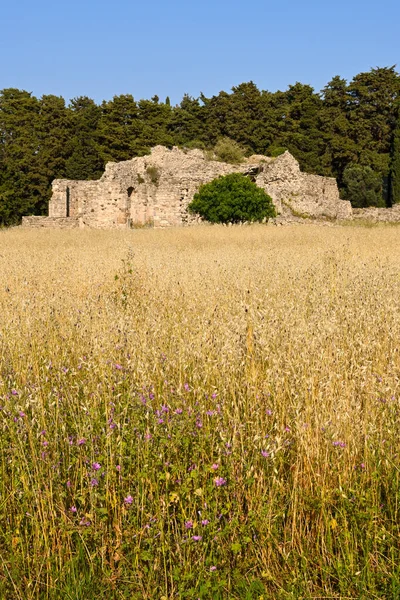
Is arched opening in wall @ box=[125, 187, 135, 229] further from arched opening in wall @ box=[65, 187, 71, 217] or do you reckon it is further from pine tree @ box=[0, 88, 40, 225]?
pine tree @ box=[0, 88, 40, 225]

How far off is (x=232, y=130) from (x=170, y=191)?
21205mm

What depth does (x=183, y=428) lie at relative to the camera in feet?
7.95

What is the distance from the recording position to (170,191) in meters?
26.7

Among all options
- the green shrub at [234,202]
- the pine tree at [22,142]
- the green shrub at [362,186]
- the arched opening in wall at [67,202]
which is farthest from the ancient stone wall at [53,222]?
the green shrub at [362,186]

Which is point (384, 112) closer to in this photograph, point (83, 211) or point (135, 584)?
point (83, 211)

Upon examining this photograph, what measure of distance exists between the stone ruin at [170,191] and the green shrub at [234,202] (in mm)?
3082

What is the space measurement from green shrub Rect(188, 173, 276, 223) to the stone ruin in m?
3.08

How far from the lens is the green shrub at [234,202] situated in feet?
69.1

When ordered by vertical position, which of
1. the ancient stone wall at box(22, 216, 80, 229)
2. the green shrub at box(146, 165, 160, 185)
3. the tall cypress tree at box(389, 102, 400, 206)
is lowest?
the ancient stone wall at box(22, 216, 80, 229)

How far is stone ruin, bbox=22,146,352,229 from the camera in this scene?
86.1ft

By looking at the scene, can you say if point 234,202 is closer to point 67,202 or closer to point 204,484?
point 67,202

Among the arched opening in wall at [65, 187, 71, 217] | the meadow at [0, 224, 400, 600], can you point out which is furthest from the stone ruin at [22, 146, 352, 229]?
the meadow at [0, 224, 400, 600]

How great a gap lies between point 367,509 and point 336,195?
1162 inches

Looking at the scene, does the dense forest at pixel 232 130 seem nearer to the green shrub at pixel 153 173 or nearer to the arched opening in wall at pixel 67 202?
the arched opening in wall at pixel 67 202
